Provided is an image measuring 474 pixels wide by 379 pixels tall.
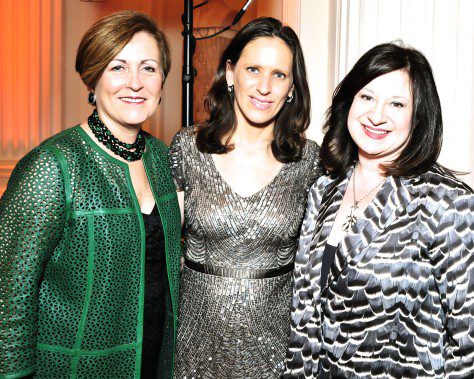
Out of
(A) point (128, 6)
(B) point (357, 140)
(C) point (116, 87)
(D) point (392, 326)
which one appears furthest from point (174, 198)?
(A) point (128, 6)

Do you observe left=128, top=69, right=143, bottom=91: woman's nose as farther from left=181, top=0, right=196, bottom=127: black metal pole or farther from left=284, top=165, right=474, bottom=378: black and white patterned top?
left=181, top=0, right=196, bottom=127: black metal pole

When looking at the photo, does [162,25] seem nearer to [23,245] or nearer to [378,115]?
[378,115]

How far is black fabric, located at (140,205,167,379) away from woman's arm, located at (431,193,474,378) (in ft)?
2.82

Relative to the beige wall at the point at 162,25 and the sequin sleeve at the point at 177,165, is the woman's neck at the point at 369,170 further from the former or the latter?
the beige wall at the point at 162,25

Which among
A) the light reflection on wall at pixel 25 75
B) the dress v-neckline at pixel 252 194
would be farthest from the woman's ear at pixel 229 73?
the light reflection on wall at pixel 25 75

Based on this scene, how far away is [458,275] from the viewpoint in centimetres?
170

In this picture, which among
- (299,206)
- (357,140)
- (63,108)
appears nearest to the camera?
(357,140)

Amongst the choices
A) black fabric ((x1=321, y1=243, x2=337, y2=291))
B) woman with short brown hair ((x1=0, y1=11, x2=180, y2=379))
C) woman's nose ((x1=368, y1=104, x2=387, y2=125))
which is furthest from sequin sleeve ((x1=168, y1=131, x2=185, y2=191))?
woman's nose ((x1=368, y1=104, x2=387, y2=125))

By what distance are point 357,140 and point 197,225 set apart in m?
0.68

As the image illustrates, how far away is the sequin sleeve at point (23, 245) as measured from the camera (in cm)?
162

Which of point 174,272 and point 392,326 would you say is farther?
point 174,272

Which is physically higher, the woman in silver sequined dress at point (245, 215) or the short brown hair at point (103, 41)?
the short brown hair at point (103, 41)

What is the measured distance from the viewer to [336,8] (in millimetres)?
2617

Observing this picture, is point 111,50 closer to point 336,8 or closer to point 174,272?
point 174,272
